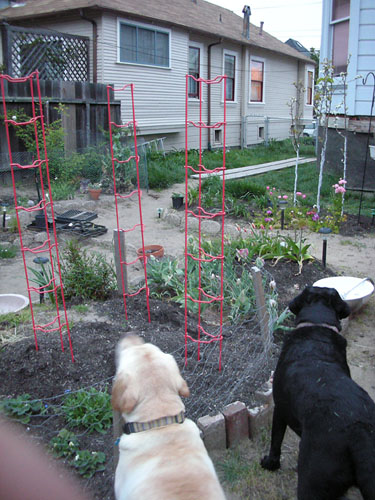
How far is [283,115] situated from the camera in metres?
24.4

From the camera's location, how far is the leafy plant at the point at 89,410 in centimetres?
292

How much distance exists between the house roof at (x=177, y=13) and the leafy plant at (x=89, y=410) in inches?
521

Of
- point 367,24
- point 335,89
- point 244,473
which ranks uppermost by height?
point 367,24

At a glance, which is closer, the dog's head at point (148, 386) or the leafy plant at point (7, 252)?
the dog's head at point (148, 386)

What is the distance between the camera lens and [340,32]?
36.3 feet

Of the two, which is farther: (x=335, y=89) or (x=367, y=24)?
(x=335, y=89)

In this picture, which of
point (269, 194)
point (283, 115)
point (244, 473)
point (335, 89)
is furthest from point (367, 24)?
point (283, 115)

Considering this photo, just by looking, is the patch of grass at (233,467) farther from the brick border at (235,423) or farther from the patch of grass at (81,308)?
the patch of grass at (81,308)

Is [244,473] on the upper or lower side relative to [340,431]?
lower

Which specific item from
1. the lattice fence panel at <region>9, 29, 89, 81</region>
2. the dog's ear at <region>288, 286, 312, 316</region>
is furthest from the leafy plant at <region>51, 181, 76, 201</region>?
the dog's ear at <region>288, 286, 312, 316</region>

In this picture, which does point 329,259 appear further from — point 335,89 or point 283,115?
point 283,115

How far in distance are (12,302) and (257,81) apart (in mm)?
19170

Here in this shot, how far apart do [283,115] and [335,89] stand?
13737mm

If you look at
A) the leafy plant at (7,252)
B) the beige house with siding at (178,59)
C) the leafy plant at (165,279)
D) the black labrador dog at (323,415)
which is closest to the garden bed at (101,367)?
the leafy plant at (165,279)
